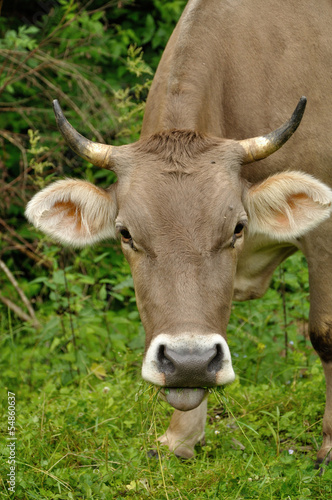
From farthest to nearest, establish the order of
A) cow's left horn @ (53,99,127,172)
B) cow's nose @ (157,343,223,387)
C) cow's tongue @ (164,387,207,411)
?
cow's left horn @ (53,99,127,172), cow's tongue @ (164,387,207,411), cow's nose @ (157,343,223,387)

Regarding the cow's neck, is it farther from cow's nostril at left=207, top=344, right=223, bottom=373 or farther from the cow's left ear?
cow's nostril at left=207, top=344, right=223, bottom=373

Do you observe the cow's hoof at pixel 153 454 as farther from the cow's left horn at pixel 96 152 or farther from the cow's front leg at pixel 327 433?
the cow's left horn at pixel 96 152

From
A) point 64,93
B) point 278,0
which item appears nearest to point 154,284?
point 278,0

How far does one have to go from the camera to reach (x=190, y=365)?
336 centimetres

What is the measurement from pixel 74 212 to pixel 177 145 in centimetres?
89

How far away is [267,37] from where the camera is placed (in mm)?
4922

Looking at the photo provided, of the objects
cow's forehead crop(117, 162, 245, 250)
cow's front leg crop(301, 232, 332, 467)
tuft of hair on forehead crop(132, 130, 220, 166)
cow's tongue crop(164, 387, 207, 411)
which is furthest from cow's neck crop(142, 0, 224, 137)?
cow's tongue crop(164, 387, 207, 411)

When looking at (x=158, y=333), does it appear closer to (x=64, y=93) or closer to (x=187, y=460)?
(x=187, y=460)

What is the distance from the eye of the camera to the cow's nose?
11.0ft

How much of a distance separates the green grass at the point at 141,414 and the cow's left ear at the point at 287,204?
116 cm

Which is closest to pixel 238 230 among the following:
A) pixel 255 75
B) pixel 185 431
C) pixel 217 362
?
pixel 217 362

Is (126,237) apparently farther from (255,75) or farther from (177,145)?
(255,75)

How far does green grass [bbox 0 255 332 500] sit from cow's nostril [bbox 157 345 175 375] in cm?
43

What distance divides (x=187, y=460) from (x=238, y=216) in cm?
167
